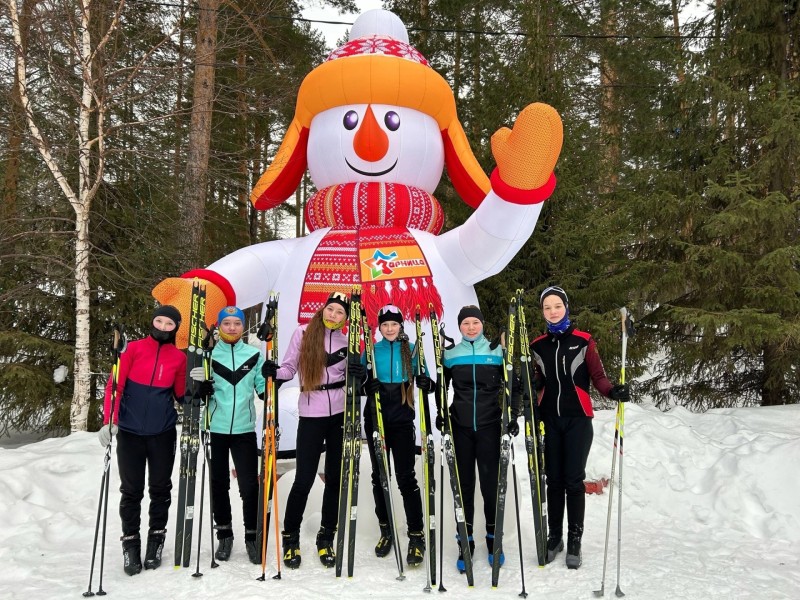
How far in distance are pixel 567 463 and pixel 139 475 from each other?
2.41 meters

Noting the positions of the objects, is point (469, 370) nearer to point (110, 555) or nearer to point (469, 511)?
point (469, 511)

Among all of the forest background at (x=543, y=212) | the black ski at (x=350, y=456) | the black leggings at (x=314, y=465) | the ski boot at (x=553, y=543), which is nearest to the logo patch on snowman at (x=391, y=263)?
the black ski at (x=350, y=456)

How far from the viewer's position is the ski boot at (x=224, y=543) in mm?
3434

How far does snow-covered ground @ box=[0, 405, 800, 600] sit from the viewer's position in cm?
308

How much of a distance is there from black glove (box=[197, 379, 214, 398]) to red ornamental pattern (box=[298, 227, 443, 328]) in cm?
136

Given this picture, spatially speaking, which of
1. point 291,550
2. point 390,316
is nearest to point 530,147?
point 390,316

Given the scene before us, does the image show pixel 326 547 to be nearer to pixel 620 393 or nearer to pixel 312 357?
pixel 312 357

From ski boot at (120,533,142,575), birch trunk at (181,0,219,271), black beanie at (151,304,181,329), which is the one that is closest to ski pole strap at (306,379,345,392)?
black beanie at (151,304,181,329)

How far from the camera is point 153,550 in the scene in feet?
11.0

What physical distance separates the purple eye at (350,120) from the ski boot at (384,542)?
3.04 m

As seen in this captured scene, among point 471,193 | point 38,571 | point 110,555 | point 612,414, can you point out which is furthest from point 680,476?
point 38,571

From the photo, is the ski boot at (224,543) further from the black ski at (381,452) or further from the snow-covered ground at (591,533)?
the black ski at (381,452)

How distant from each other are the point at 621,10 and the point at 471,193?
28.3ft

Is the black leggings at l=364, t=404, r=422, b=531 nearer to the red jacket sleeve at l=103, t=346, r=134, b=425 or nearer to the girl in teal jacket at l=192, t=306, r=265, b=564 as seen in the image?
the girl in teal jacket at l=192, t=306, r=265, b=564
